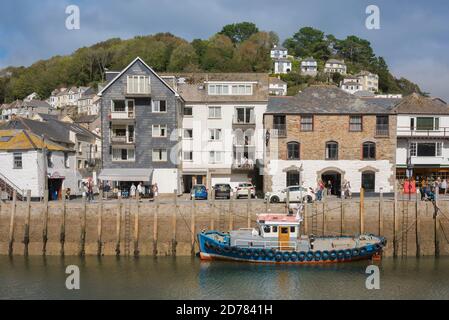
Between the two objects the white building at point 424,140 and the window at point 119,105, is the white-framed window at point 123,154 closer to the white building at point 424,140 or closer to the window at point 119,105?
the window at point 119,105

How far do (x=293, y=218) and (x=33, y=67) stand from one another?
167 metres

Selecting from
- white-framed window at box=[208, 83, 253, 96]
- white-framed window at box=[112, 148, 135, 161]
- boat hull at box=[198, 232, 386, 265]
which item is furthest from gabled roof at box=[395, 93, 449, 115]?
white-framed window at box=[112, 148, 135, 161]

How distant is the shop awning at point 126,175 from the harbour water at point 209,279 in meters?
13.0

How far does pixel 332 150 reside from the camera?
140ft

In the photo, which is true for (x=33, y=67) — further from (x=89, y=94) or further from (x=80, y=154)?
(x=80, y=154)

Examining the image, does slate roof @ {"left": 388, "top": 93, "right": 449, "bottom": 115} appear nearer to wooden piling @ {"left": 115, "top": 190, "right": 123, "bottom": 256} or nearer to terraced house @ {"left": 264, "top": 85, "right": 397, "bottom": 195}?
terraced house @ {"left": 264, "top": 85, "right": 397, "bottom": 195}

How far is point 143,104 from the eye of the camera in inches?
1825

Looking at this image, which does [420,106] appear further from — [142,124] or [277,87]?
[277,87]

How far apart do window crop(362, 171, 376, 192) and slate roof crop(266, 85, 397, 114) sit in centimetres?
540

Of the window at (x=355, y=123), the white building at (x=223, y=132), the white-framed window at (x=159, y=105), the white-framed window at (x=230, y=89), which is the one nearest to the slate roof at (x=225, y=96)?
the white building at (x=223, y=132)

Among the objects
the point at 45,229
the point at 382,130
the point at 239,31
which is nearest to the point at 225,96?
the point at 382,130

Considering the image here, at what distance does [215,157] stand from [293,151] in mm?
9664

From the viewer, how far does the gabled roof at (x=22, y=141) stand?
40344 mm

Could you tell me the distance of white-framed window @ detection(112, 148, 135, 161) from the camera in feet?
153
